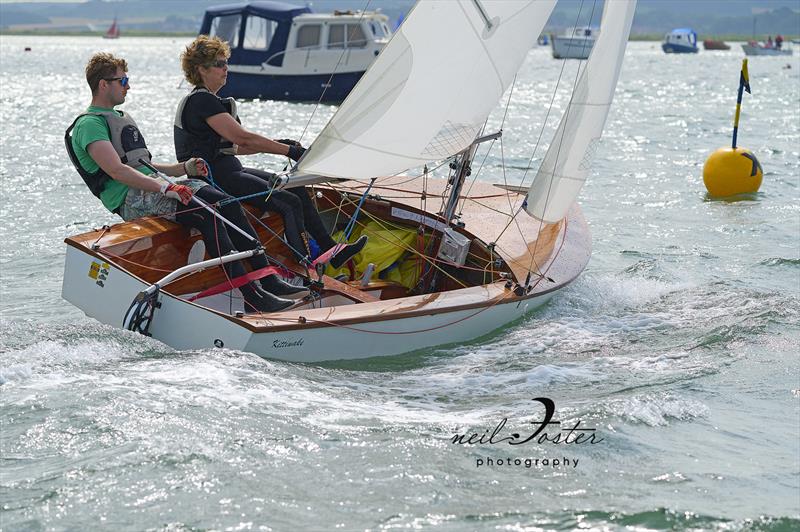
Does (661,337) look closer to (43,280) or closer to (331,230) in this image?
(331,230)

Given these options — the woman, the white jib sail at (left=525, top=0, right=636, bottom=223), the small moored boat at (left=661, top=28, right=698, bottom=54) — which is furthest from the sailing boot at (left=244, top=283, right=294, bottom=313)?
the small moored boat at (left=661, top=28, right=698, bottom=54)

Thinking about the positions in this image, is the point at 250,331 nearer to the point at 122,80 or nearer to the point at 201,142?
the point at 201,142

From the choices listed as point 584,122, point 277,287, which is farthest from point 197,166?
point 584,122

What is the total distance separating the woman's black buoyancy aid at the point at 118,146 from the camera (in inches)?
221

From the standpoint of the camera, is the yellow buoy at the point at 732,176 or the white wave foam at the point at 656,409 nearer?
the white wave foam at the point at 656,409

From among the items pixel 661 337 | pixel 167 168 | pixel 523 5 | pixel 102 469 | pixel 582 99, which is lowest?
pixel 102 469

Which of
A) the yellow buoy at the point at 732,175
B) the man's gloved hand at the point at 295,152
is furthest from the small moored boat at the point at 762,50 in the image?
the man's gloved hand at the point at 295,152

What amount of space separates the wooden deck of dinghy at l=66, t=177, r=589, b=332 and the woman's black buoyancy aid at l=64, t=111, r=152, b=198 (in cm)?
27

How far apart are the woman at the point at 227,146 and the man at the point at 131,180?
203 mm

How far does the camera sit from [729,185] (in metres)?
11.9

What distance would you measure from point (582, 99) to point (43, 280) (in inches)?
153

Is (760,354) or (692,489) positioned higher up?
(760,354)

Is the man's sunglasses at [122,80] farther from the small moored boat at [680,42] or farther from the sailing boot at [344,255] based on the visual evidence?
the small moored boat at [680,42]

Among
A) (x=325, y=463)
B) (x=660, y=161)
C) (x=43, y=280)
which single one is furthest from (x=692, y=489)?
(x=660, y=161)
